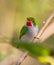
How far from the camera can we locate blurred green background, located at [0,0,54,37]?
3.49ft

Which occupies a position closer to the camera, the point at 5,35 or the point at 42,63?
the point at 42,63

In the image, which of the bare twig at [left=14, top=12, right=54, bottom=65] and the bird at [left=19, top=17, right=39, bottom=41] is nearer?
the bare twig at [left=14, top=12, right=54, bottom=65]

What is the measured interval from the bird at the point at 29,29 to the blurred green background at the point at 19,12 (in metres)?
0.03

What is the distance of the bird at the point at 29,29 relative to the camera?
1.02 metres

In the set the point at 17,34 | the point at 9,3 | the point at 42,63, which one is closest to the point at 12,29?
the point at 17,34

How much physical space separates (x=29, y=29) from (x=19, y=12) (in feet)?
0.36

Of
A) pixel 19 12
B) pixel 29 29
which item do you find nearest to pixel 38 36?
pixel 29 29

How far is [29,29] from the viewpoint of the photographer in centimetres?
105

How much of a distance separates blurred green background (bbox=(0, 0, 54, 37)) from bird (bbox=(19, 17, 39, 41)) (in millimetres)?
30

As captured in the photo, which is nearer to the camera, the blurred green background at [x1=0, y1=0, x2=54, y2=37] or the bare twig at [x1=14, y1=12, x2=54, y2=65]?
the bare twig at [x1=14, y1=12, x2=54, y2=65]

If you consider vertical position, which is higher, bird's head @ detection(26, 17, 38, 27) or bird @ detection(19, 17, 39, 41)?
bird's head @ detection(26, 17, 38, 27)

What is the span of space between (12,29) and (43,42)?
217 mm

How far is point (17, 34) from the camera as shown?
1.03 metres

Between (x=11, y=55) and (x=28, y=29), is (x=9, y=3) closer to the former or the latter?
(x=28, y=29)
